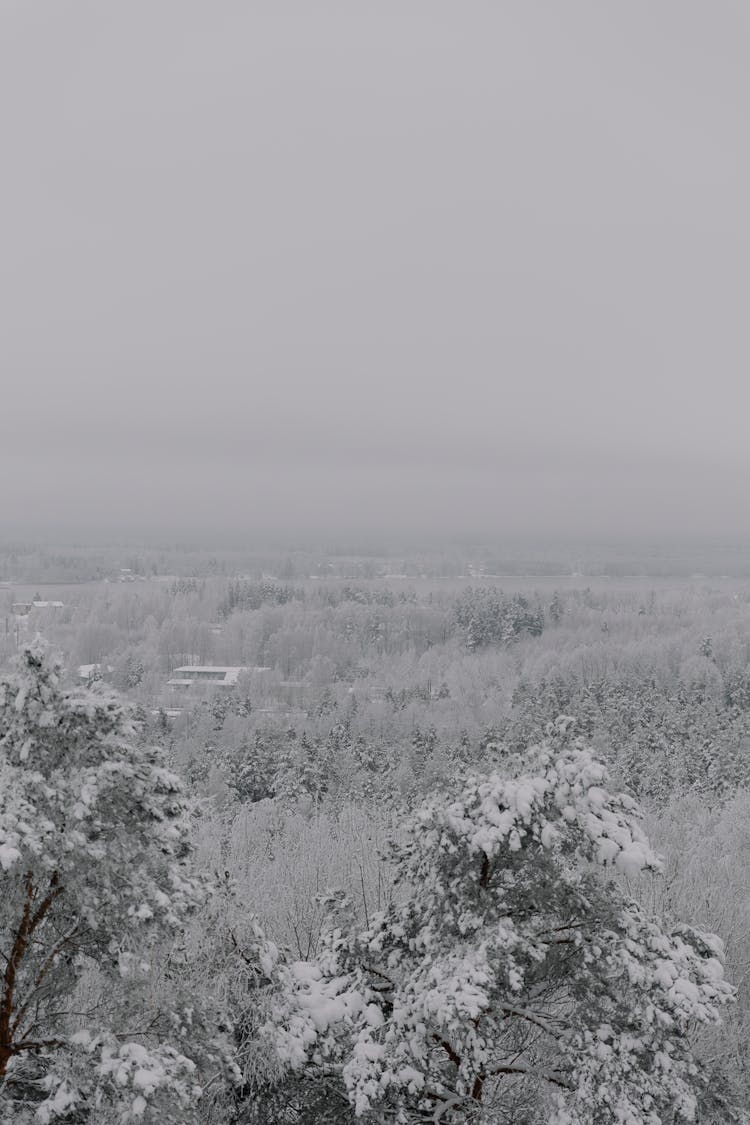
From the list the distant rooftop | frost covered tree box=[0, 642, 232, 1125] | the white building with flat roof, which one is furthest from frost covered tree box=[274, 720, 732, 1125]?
the distant rooftop

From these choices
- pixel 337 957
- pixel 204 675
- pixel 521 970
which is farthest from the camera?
pixel 204 675

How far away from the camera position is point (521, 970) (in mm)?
6695

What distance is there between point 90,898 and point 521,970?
12.0ft

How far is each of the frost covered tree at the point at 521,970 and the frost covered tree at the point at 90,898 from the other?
5.01 feet

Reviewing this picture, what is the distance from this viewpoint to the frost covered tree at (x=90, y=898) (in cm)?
545

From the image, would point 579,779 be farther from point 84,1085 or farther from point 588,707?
point 588,707

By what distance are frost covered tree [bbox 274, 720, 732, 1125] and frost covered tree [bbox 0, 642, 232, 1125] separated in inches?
60.1

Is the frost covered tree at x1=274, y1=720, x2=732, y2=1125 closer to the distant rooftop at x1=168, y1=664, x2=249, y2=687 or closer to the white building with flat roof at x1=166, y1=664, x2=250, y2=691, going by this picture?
the white building with flat roof at x1=166, y1=664, x2=250, y2=691

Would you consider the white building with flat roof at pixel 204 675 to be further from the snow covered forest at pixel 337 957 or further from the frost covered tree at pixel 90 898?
the frost covered tree at pixel 90 898

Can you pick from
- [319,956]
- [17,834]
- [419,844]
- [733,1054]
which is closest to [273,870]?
[733,1054]

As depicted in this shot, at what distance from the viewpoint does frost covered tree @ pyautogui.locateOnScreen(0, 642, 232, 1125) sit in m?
5.45

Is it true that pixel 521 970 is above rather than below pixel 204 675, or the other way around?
above

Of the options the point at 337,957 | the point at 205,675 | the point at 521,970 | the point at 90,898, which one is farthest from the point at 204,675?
the point at 90,898

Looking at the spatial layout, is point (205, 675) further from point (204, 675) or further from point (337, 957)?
point (337, 957)
